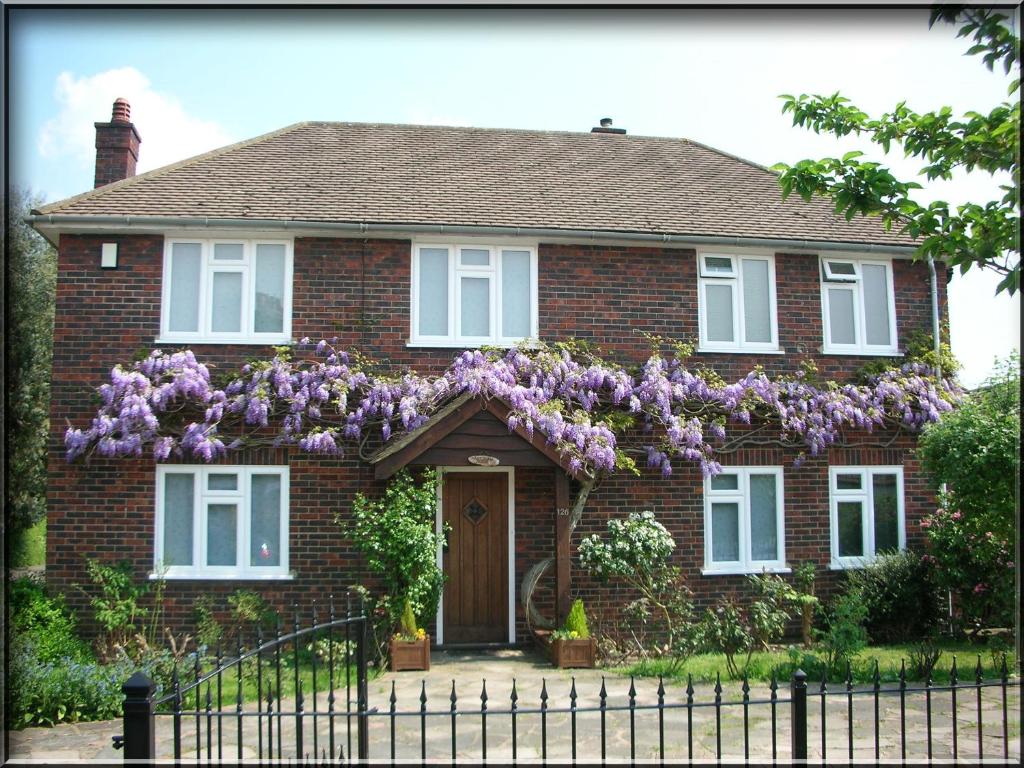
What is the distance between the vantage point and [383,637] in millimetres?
10281

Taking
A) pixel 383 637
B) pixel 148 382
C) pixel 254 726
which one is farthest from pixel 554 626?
pixel 148 382

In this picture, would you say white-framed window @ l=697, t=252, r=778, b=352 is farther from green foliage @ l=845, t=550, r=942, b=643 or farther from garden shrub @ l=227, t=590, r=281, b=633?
garden shrub @ l=227, t=590, r=281, b=633

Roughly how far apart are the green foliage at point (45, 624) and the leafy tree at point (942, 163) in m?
9.10

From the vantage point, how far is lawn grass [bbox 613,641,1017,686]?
8.95 m

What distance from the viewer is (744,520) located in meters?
11.9

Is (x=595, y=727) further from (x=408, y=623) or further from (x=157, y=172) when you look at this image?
(x=157, y=172)

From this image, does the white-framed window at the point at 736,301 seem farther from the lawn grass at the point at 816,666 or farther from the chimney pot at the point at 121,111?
the chimney pot at the point at 121,111

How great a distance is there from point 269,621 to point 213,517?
60.0 inches

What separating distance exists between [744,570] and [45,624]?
28.8 ft

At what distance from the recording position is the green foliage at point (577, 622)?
33.2 ft

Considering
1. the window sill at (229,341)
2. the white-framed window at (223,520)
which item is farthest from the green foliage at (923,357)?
the white-framed window at (223,520)

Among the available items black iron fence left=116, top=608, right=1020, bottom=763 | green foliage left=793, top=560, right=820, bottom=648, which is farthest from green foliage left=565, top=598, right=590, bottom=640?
green foliage left=793, top=560, right=820, bottom=648

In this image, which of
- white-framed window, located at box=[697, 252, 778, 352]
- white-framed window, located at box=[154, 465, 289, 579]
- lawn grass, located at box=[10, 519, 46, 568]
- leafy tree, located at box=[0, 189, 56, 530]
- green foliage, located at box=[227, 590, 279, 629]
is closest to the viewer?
green foliage, located at box=[227, 590, 279, 629]

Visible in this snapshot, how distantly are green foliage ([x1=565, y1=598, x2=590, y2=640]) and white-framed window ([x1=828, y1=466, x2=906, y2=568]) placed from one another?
4.14 m
